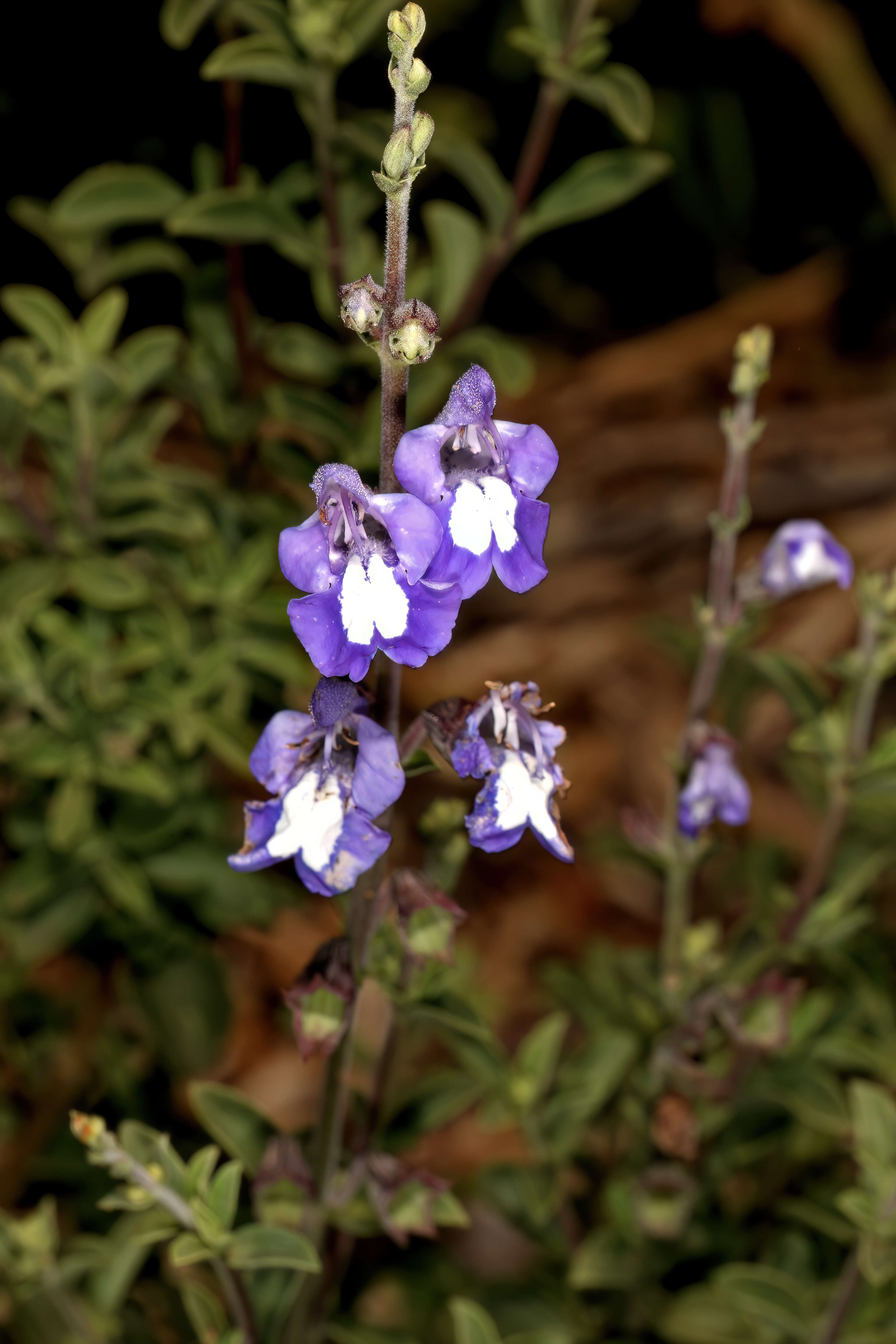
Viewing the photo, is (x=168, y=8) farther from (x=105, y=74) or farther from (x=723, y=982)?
(x=723, y=982)

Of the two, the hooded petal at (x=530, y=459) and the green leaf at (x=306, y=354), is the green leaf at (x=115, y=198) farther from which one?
the hooded petal at (x=530, y=459)

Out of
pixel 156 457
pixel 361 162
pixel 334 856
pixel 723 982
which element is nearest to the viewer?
pixel 334 856

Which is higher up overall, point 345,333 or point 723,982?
point 345,333

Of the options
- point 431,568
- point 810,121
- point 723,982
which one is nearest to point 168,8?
point 431,568

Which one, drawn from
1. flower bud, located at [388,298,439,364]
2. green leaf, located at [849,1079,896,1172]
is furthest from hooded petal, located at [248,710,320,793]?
green leaf, located at [849,1079,896,1172]

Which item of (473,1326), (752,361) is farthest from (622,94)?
(473,1326)

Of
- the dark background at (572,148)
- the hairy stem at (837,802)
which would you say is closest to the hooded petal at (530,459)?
the hairy stem at (837,802)
